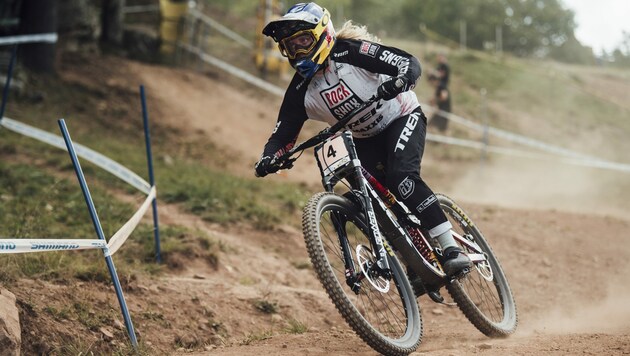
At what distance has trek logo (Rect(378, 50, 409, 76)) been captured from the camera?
185 inches

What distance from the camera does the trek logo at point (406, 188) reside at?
4.85m

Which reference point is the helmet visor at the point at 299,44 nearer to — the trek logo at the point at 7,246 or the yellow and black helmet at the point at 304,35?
the yellow and black helmet at the point at 304,35

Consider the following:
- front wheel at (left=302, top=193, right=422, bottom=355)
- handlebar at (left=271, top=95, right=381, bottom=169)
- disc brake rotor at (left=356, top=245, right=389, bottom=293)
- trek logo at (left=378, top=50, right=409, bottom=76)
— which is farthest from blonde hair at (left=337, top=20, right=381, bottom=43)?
disc brake rotor at (left=356, top=245, right=389, bottom=293)

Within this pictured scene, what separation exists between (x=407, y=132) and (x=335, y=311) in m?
1.91

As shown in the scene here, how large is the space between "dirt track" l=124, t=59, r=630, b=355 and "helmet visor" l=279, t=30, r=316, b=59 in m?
1.88

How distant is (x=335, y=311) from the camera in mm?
6145

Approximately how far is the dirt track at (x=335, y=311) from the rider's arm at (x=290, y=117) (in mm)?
1327

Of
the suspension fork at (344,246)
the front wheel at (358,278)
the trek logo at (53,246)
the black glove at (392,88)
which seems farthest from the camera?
the black glove at (392,88)

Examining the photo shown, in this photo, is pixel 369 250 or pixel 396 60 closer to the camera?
pixel 369 250

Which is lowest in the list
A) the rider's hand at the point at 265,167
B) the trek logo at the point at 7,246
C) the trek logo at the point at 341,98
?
the trek logo at the point at 7,246

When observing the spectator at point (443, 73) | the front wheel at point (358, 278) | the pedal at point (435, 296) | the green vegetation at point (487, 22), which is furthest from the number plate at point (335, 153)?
the green vegetation at point (487, 22)

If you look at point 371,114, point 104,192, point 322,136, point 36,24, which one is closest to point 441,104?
point 36,24

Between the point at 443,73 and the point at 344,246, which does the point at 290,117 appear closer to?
the point at 344,246

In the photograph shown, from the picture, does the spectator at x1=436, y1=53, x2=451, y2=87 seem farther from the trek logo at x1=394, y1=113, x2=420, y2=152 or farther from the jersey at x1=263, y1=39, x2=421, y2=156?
the jersey at x1=263, y1=39, x2=421, y2=156
